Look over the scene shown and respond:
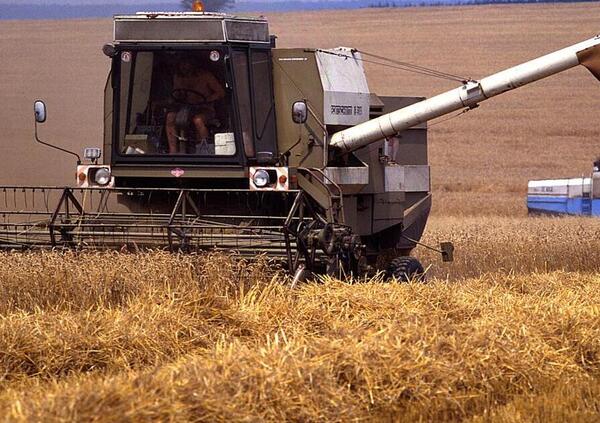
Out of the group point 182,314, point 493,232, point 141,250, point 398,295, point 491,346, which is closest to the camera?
point 491,346

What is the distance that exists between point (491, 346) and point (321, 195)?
3.61 meters

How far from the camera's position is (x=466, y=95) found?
10336 mm

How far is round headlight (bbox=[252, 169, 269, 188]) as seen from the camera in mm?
9531

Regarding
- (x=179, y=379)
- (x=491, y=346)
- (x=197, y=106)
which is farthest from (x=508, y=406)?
(x=197, y=106)

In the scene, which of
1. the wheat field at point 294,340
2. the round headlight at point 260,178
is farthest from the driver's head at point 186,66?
the wheat field at point 294,340

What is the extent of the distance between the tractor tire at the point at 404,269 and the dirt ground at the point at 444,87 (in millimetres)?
7678

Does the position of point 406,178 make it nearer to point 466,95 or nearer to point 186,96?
point 466,95

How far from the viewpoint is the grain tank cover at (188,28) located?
9664 mm

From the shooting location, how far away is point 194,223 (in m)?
9.26

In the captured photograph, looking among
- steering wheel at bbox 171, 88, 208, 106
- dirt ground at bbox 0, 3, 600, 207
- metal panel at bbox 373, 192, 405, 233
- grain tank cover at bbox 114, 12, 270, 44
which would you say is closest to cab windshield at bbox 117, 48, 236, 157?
steering wheel at bbox 171, 88, 208, 106

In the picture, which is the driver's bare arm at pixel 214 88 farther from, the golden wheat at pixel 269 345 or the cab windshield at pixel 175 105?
the golden wheat at pixel 269 345

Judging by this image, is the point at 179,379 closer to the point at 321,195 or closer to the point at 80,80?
the point at 321,195

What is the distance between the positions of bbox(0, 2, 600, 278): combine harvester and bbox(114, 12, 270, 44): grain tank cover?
1 centimetres

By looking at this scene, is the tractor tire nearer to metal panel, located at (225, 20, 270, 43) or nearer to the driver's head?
metal panel, located at (225, 20, 270, 43)
